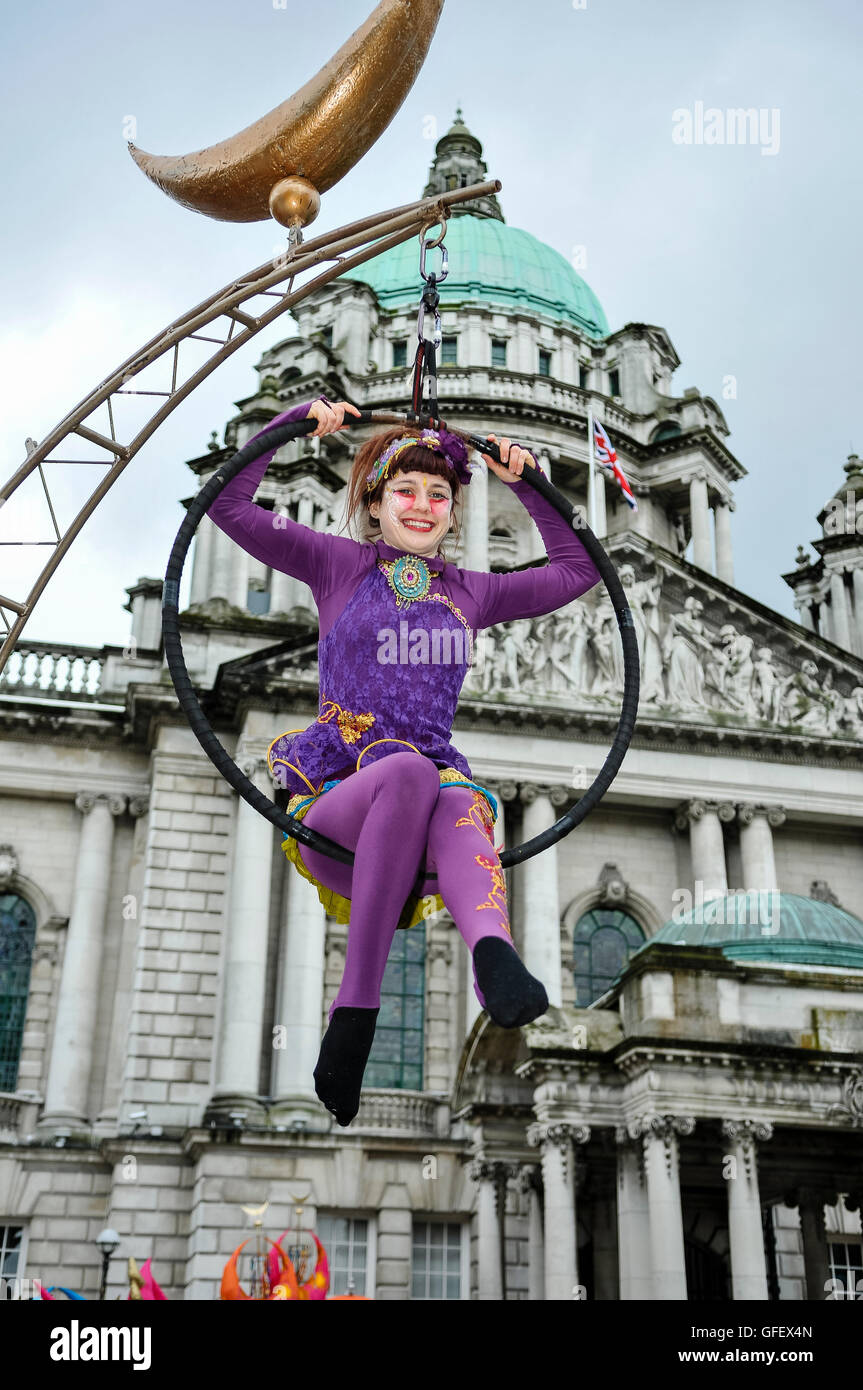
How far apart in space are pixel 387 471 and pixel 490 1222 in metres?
24.7

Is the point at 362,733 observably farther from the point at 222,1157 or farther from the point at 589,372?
the point at 589,372

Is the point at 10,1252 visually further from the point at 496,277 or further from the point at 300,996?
the point at 496,277

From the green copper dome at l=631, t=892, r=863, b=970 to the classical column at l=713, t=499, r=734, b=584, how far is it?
2702 centimetres

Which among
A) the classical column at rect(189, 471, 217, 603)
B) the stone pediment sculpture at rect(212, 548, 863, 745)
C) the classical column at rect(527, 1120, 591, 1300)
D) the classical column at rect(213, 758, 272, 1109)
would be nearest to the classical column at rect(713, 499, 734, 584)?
the stone pediment sculpture at rect(212, 548, 863, 745)

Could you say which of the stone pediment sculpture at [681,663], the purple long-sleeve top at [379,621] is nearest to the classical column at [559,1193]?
the stone pediment sculpture at [681,663]

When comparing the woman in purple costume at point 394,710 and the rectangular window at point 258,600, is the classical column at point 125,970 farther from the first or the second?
the woman in purple costume at point 394,710

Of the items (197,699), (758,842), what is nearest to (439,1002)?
(758,842)

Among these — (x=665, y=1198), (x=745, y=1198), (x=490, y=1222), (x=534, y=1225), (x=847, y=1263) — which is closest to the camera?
(x=745, y=1198)

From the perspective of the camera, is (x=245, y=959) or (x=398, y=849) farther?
(x=245, y=959)

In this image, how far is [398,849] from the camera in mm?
5508

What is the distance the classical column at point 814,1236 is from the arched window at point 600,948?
1179cm

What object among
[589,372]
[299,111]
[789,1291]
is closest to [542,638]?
[789,1291]

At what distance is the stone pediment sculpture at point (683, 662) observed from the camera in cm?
3800

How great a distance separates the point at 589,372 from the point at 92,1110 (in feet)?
122
